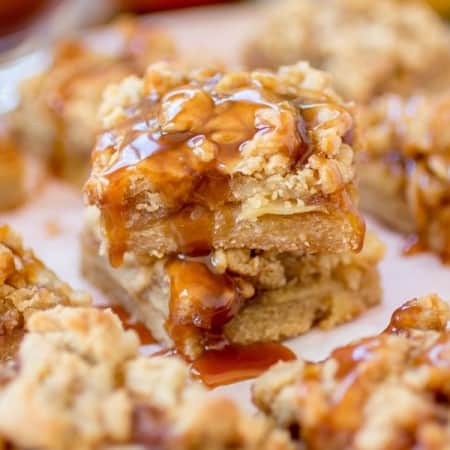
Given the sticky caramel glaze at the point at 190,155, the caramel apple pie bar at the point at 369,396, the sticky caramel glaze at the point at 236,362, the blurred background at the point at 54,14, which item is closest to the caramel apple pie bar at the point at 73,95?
the blurred background at the point at 54,14

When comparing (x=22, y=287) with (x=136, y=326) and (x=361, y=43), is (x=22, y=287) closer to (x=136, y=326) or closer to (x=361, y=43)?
(x=136, y=326)

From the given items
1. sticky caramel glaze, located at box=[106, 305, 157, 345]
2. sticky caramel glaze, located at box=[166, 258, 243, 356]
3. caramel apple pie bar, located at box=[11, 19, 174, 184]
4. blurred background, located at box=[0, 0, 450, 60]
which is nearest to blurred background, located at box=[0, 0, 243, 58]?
blurred background, located at box=[0, 0, 450, 60]

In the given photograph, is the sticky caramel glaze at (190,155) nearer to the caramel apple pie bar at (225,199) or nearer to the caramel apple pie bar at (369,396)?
the caramel apple pie bar at (225,199)

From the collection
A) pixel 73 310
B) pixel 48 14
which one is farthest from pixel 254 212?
pixel 48 14

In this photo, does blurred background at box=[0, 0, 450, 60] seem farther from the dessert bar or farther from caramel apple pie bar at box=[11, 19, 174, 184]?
the dessert bar

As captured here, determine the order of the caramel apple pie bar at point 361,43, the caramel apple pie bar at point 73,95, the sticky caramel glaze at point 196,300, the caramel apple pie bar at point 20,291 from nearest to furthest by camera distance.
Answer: the caramel apple pie bar at point 20,291, the sticky caramel glaze at point 196,300, the caramel apple pie bar at point 73,95, the caramel apple pie bar at point 361,43
